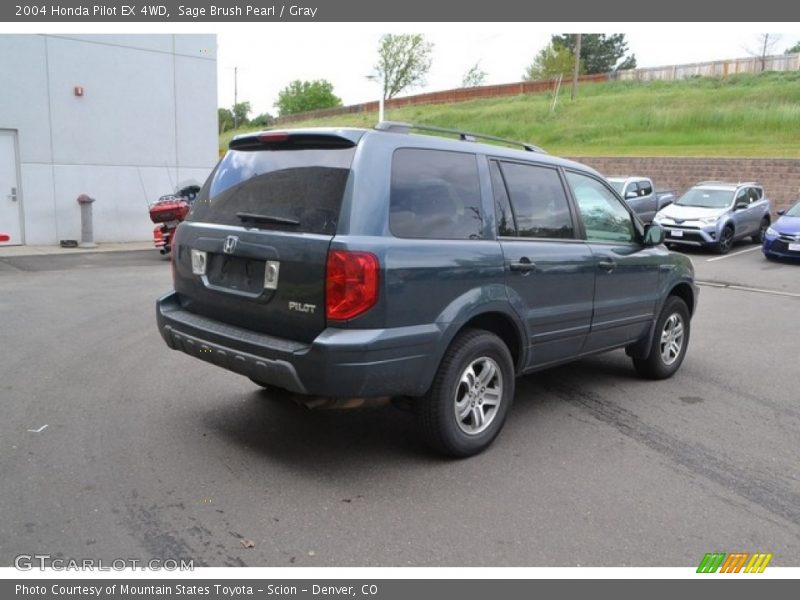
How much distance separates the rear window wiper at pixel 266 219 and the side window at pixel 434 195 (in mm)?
579

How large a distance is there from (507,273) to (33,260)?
38.5ft

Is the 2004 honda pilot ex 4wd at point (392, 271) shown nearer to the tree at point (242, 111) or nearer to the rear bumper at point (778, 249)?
the rear bumper at point (778, 249)

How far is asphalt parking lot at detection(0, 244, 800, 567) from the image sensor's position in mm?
3281

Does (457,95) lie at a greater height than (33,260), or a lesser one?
greater

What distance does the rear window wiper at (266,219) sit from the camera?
389 centimetres

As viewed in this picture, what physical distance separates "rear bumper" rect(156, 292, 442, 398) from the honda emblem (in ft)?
1.53

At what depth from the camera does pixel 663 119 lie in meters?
32.5

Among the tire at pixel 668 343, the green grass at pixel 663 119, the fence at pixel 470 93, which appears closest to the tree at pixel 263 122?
the fence at pixel 470 93

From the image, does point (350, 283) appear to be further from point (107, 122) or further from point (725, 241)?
point (725, 241)

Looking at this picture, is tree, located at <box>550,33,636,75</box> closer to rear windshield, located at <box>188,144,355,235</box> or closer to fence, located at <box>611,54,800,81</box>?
fence, located at <box>611,54,800,81</box>

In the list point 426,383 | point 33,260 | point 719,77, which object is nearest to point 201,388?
point 426,383

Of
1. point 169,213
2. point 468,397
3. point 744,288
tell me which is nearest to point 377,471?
point 468,397

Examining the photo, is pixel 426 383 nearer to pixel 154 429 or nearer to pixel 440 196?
pixel 440 196

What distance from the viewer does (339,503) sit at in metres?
3.66
